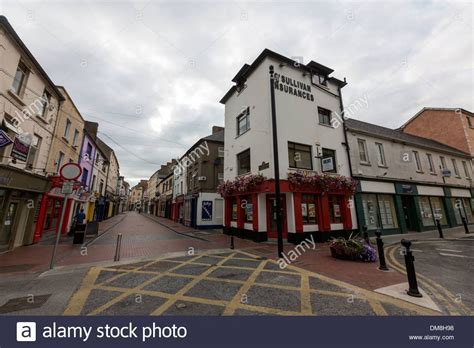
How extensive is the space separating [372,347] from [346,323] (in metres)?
0.40

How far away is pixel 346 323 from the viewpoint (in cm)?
316

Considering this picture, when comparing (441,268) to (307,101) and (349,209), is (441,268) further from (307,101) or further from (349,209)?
(307,101)

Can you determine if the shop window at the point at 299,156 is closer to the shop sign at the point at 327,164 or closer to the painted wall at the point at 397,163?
the shop sign at the point at 327,164

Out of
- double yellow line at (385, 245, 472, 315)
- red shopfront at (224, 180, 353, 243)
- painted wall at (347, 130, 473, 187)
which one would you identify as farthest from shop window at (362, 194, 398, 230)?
double yellow line at (385, 245, 472, 315)

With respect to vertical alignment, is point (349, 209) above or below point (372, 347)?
above

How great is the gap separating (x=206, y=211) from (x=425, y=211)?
19.2 metres

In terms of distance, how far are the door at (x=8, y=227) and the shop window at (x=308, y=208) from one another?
575 inches

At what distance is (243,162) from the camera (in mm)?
Answer: 13820

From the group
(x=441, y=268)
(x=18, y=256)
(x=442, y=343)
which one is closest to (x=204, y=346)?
(x=442, y=343)

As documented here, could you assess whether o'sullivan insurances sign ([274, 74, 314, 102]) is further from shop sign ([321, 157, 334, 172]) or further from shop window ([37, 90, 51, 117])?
shop window ([37, 90, 51, 117])

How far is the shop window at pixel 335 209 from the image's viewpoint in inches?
478

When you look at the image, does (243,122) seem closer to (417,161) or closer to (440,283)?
(440,283)

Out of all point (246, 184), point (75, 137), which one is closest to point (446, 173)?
point (246, 184)

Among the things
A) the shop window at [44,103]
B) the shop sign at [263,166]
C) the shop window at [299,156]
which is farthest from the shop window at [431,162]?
the shop window at [44,103]
